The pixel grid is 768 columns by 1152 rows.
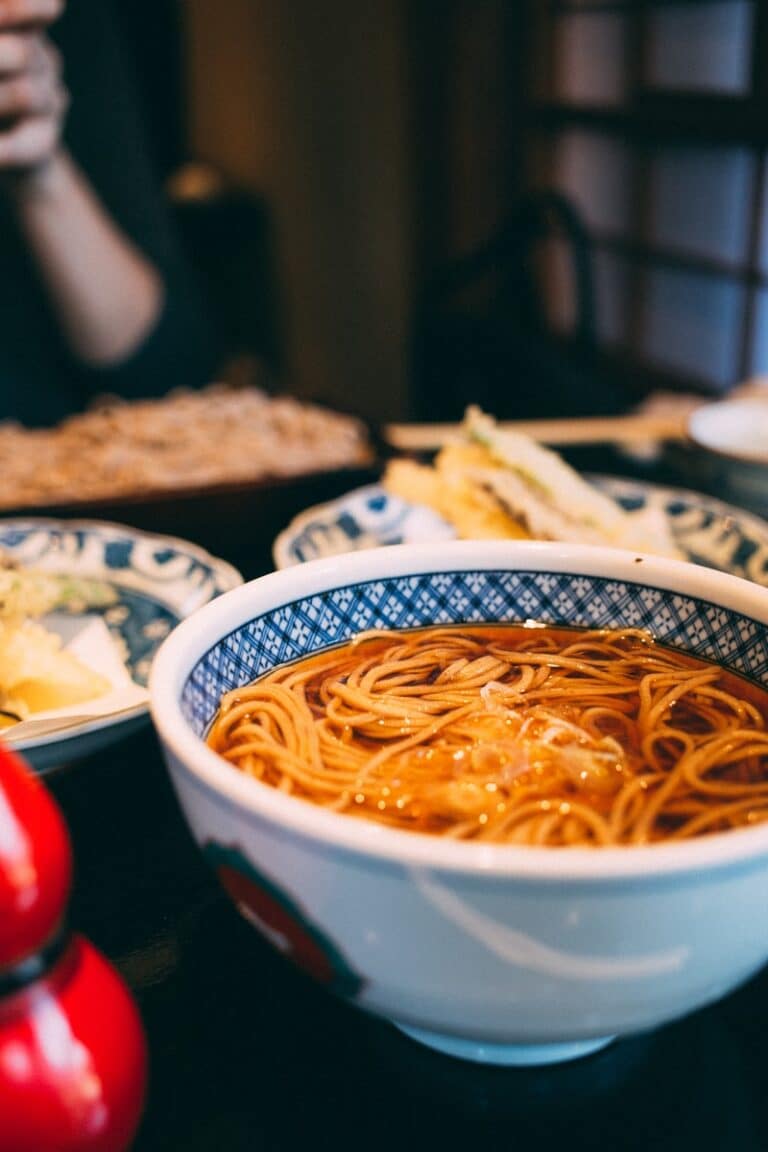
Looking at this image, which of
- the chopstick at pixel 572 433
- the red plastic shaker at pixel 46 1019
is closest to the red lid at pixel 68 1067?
the red plastic shaker at pixel 46 1019

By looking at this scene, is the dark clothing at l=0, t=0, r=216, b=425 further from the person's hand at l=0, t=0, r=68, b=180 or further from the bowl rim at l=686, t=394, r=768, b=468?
the bowl rim at l=686, t=394, r=768, b=468

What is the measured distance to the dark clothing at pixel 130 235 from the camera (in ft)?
9.54

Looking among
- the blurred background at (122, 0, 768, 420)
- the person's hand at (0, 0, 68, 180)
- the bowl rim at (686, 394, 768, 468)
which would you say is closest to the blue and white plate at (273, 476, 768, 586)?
the bowl rim at (686, 394, 768, 468)

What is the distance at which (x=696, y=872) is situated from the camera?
0.48 metres

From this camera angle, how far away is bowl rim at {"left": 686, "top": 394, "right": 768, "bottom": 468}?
4.77 ft

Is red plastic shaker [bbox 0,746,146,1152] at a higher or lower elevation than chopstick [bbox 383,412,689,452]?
higher

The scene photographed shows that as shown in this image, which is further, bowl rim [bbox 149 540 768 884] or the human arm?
the human arm

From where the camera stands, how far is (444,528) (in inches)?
53.9

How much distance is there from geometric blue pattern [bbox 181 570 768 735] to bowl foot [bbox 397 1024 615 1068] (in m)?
0.27

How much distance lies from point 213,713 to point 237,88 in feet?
24.7

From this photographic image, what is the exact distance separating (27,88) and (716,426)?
1758mm

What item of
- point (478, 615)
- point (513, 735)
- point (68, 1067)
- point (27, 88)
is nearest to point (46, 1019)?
point (68, 1067)

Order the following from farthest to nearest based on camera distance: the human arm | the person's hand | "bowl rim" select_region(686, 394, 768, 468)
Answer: the human arm → the person's hand → "bowl rim" select_region(686, 394, 768, 468)

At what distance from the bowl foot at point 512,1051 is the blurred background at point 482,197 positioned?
66.8 inches
